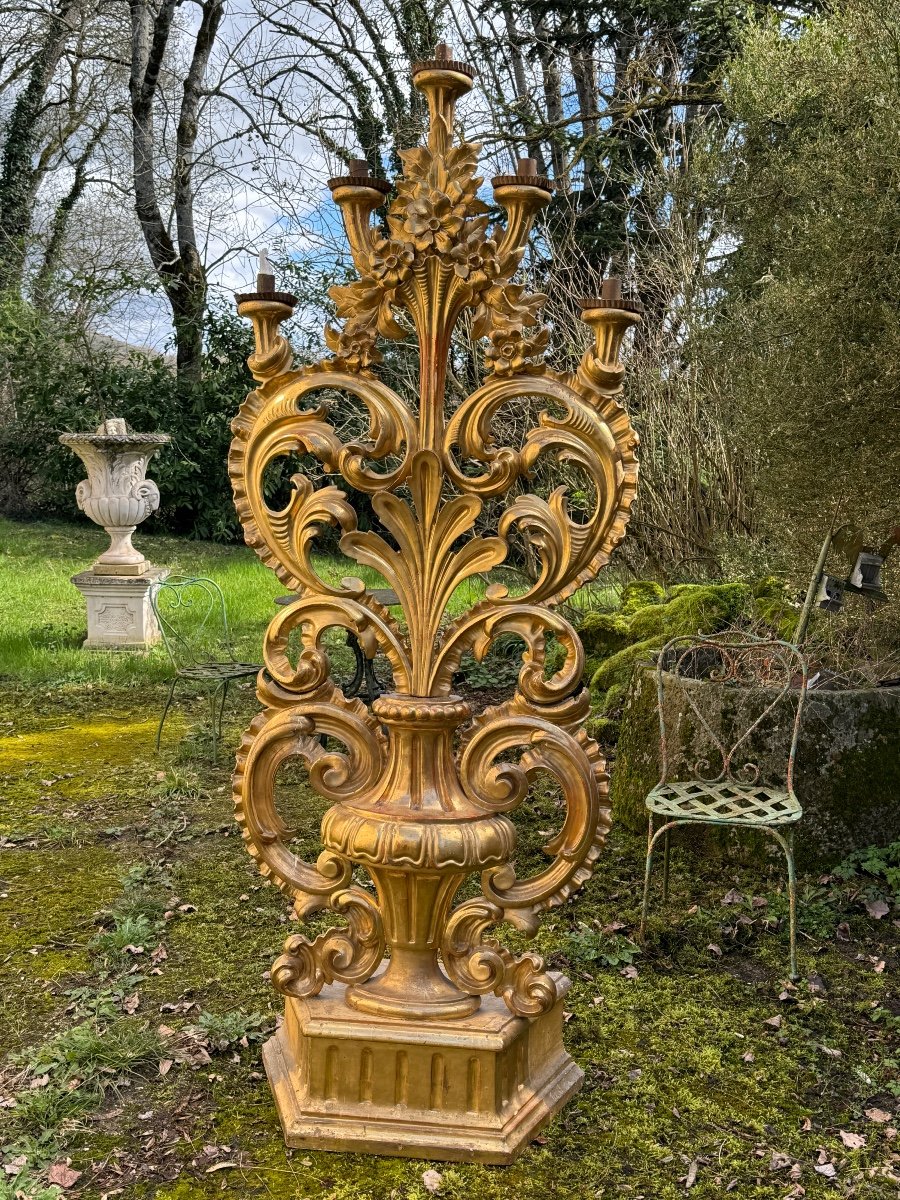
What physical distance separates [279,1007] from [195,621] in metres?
6.82

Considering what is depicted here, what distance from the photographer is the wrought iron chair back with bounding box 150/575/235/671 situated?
319 inches

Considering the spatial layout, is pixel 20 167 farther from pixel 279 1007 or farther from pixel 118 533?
pixel 279 1007

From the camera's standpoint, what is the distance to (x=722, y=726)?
4449 millimetres

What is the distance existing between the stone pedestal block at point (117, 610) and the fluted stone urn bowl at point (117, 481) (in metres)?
0.27

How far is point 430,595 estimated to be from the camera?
2.69m

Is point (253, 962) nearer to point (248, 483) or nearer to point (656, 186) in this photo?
point (248, 483)

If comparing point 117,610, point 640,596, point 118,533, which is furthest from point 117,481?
point 640,596

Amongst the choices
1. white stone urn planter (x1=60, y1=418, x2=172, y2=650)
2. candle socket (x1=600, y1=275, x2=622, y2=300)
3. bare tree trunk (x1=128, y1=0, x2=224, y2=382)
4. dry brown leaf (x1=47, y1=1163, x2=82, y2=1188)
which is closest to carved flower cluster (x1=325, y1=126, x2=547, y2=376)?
candle socket (x1=600, y1=275, x2=622, y2=300)

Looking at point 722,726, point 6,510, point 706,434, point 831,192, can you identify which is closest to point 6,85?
point 6,510

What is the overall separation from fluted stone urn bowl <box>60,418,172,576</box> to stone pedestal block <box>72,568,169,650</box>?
27 cm

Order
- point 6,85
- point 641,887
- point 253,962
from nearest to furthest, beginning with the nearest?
point 253,962, point 641,887, point 6,85

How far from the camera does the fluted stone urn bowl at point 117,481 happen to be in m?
9.04

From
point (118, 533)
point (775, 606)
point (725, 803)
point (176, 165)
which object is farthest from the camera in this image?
point (176, 165)

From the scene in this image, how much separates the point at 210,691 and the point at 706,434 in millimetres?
3850
